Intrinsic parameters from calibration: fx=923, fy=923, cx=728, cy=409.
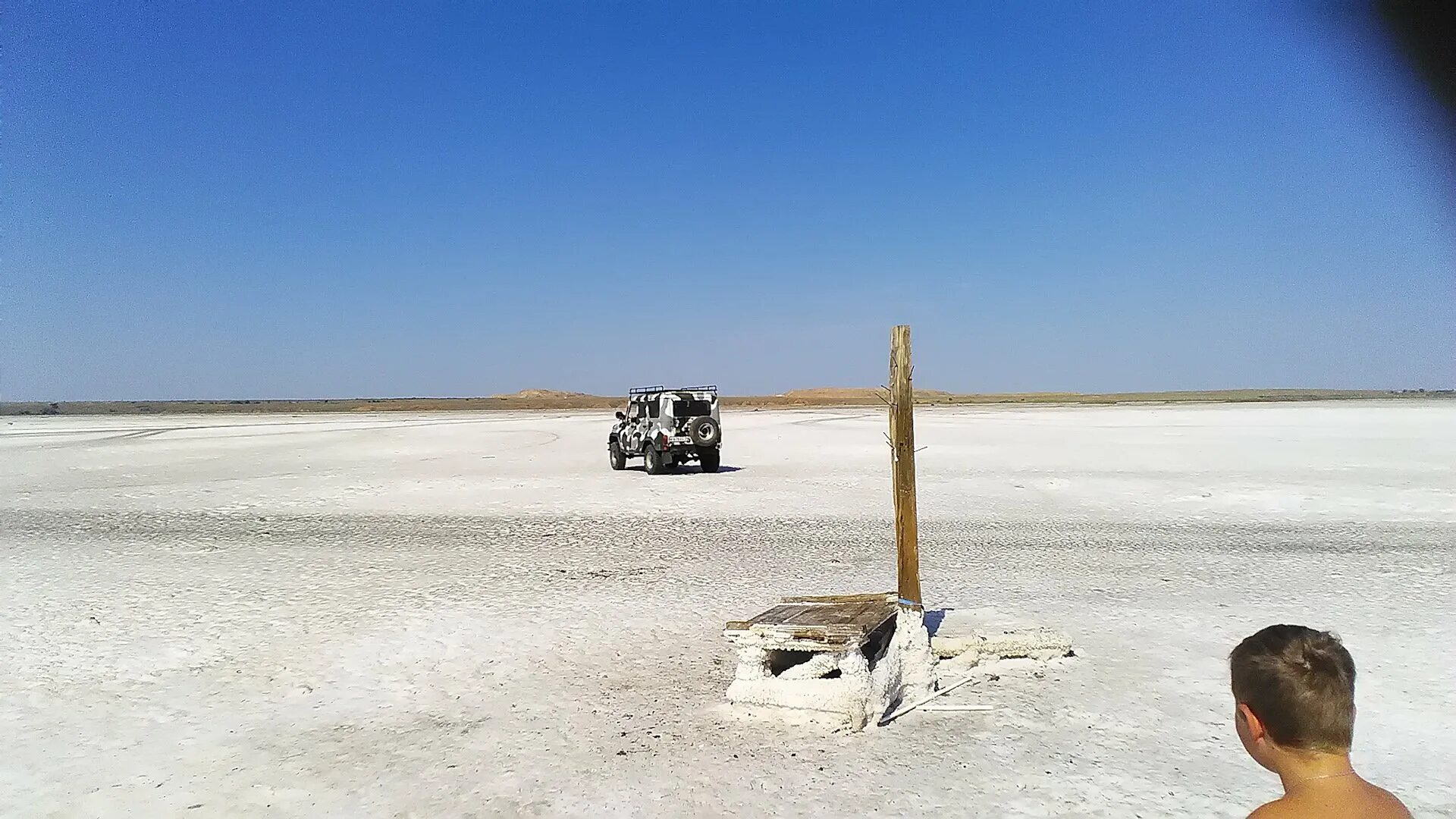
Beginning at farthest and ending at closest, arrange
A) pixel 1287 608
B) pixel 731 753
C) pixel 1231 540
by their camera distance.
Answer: pixel 1231 540 < pixel 1287 608 < pixel 731 753

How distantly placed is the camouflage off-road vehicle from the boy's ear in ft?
68.1

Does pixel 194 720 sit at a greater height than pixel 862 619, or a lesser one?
lesser

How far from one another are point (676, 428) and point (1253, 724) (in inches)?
822

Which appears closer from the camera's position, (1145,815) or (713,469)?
(1145,815)

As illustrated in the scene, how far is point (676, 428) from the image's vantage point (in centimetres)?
2322

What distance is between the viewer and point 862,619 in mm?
6996

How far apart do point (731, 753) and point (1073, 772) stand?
6.98 ft

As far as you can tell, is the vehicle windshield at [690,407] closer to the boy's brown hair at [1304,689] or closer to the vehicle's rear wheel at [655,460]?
the vehicle's rear wheel at [655,460]

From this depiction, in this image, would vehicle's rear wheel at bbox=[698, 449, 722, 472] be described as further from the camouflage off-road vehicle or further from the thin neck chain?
the thin neck chain

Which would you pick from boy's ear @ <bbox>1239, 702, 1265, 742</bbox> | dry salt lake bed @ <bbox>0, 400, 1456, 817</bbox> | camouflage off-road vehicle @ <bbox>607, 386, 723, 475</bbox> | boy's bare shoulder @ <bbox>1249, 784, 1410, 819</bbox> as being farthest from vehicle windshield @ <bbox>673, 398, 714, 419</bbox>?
boy's bare shoulder @ <bbox>1249, 784, 1410, 819</bbox>

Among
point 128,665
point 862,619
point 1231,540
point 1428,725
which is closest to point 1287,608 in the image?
point 1428,725

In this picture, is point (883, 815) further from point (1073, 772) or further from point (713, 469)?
point (713, 469)

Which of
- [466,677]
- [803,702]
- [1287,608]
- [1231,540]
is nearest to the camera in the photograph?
[803,702]

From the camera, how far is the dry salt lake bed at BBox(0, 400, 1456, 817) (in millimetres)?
5605
